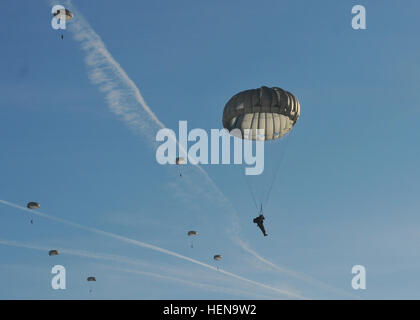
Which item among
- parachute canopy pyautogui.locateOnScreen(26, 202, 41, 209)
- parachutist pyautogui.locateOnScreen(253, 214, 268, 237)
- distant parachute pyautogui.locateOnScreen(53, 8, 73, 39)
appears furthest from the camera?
parachute canopy pyautogui.locateOnScreen(26, 202, 41, 209)

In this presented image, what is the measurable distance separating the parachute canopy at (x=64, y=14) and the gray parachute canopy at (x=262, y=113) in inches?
831

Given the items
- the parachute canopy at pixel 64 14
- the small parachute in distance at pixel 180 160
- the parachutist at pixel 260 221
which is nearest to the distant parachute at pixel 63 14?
the parachute canopy at pixel 64 14

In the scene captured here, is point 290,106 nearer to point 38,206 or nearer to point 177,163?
point 177,163

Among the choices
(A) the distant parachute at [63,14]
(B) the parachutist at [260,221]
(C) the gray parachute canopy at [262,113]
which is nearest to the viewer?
(B) the parachutist at [260,221]

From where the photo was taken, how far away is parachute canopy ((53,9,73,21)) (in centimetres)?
7575

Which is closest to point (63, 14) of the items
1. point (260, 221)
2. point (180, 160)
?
point (180, 160)

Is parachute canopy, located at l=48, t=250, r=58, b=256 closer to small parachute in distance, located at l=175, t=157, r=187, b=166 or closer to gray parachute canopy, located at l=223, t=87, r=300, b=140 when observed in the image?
small parachute in distance, located at l=175, t=157, r=187, b=166

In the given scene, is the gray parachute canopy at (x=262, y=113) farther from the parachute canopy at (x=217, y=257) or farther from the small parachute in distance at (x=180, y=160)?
the parachute canopy at (x=217, y=257)

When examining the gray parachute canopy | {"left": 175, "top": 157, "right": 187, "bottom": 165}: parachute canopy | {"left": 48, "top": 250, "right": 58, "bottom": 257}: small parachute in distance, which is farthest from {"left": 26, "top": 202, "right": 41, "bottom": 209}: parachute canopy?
the gray parachute canopy

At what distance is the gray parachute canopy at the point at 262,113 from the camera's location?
6581 centimetres

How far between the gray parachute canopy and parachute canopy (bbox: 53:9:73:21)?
69.3ft
